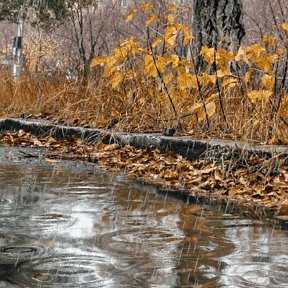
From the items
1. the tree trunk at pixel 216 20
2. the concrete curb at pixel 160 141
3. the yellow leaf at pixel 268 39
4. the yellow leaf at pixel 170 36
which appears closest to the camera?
the concrete curb at pixel 160 141

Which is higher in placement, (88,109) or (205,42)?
(205,42)

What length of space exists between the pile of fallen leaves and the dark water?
1.97 feet

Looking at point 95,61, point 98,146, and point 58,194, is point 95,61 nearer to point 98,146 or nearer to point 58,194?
point 98,146

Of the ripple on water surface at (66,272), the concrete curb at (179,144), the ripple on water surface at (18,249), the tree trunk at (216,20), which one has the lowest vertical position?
the ripple on water surface at (18,249)

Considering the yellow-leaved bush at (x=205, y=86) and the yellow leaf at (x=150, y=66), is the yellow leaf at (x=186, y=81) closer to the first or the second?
the yellow-leaved bush at (x=205, y=86)

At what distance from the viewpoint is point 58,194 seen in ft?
20.0

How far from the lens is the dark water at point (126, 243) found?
337cm

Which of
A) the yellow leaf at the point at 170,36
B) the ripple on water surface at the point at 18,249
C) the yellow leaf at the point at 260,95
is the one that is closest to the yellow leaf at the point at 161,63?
the yellow leaf at the point at 170,36

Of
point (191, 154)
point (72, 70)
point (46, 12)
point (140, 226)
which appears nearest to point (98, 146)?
point (191, 154)

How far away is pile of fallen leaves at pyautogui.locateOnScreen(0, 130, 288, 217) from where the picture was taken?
6.30 m

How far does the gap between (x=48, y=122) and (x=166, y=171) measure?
12.4ft

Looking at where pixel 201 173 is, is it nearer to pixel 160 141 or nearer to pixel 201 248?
pixel 160 141

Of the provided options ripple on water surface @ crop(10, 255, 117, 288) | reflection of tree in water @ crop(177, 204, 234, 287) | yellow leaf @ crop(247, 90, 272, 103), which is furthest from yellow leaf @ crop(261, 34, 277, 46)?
ripple on water surface @ crop(10, 255, 117, 288)

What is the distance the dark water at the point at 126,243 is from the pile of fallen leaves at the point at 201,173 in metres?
0.60
